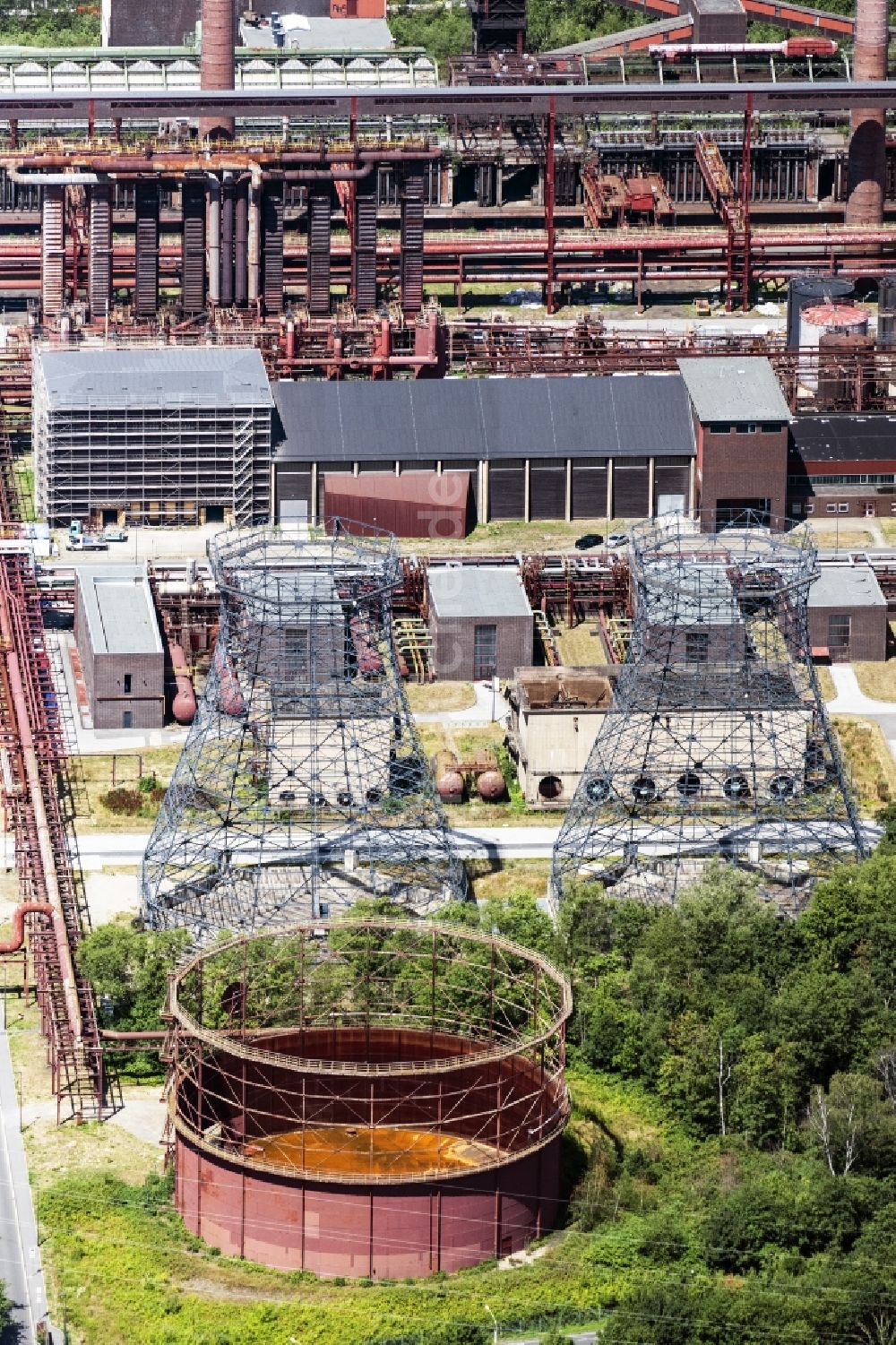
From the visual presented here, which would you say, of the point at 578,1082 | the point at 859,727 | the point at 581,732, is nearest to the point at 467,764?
the point at 581,732

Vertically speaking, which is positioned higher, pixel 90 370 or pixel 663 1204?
pixel 90 370

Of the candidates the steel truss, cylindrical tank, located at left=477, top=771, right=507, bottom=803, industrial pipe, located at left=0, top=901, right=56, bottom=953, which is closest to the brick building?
cylindrical tank, located at left=477, top=771, right=507, bottom=803

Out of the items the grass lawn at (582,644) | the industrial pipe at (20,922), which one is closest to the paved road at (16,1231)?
the industrial pipe at (20,922)

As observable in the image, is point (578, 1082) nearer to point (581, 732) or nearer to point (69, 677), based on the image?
point (581, 732)

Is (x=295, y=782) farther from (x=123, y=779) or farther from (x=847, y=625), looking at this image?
(x=847, y=625)

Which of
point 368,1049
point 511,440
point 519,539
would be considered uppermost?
point 511,440

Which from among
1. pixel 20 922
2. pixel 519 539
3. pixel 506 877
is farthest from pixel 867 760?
pixel 20 922
